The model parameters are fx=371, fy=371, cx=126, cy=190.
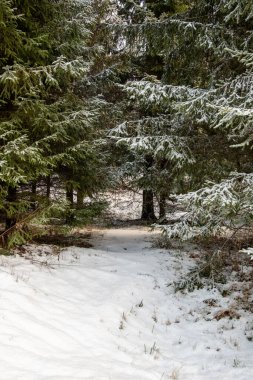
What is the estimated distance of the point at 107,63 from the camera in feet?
52.2

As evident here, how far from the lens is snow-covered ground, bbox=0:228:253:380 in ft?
17.1

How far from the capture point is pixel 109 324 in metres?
6.97

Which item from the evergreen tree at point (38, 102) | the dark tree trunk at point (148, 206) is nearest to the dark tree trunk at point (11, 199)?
the evergreen tree at point (38, 102)

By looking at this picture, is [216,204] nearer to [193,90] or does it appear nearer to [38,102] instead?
[193,90]

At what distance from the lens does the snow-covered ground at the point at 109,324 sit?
17.1 feet

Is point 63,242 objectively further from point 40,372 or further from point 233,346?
point 40,372

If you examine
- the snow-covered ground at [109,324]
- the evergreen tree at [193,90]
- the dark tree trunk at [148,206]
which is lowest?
the snow-covered ground at [109,324]

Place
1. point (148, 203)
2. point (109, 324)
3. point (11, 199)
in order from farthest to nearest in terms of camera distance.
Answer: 1. point (148, 203)
2. point (11, 199)
3. point (109, 324)

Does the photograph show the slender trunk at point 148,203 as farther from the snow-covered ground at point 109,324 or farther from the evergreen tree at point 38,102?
the snow-covered ground at point 109,324

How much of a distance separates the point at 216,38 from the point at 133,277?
6.38 metres

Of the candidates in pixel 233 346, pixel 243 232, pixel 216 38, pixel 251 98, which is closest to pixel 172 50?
pixel 216 38

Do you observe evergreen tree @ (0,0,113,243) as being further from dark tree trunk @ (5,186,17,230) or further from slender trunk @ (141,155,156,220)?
slender trunk @ (141,155,156,220)

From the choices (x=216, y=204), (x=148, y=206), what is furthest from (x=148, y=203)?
(x=216, y=204)

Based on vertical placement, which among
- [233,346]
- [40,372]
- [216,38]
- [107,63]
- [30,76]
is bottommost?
[233,346]
